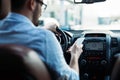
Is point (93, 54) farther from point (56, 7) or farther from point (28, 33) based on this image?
point (56, 7)

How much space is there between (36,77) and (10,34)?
45 cm

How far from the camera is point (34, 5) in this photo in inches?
85.4

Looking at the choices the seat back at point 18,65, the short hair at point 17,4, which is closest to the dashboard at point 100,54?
the short hair at point 17,4

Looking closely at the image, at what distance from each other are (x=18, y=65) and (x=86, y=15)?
551 centimetres

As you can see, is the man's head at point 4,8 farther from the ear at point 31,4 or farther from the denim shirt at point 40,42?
the denim shirt at point 40,42

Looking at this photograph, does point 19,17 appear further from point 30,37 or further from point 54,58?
point 54,58

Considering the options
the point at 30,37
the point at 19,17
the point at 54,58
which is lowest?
the point at 54,58

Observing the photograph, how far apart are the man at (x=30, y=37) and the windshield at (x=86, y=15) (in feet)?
4.11

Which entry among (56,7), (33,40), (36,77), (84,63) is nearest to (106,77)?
(84,63)

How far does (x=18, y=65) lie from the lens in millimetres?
1579

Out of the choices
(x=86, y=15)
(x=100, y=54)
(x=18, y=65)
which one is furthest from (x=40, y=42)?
(x=86, y=15)

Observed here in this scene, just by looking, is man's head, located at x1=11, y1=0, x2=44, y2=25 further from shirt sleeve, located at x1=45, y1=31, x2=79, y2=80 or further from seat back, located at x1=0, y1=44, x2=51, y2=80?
seat back, located at x1=0, y1=44, x2=51, y2=80

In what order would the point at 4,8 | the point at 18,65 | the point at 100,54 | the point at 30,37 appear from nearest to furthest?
the point at 18,65 < the point at 30,37 < the point at 4,8 < the point at 100,54

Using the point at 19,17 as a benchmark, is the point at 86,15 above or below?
below
